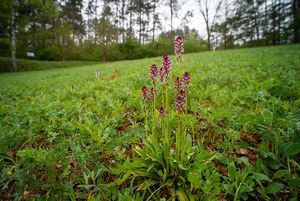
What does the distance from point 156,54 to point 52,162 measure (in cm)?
4060

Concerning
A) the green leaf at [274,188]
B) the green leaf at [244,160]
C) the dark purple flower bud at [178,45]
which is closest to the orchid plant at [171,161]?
the dark purple flower bud at [178,45]

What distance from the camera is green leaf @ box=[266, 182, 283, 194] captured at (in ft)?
5.15

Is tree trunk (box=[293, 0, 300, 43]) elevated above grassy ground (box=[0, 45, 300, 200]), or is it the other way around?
tree trunk (box=[293, 0, 300, 43])

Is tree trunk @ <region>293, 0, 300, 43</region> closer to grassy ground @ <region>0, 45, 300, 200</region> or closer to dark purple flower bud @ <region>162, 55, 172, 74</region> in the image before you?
grassy ground @ <region>0, 45, 300, 200</region>

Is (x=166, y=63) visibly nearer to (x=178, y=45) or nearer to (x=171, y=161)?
(x=178, y=45)

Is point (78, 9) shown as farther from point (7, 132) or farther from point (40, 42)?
point (7, 132)

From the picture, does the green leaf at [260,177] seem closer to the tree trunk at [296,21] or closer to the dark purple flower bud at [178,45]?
the dark purple flower bud at [178,45]

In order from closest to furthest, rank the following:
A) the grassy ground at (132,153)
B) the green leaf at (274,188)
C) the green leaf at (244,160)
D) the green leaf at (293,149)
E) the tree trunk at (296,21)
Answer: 1. the green leaf at (293,149)
2. the green leaf at (274,188)
3. the grassy ground at (132,153)
4. the green leaf at (244,160)
5. the tree trunk at (296,21)

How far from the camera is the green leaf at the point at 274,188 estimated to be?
1.57m

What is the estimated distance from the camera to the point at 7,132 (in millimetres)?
2955

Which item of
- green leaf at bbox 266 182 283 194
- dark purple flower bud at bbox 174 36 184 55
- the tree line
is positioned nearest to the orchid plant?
dark purple flower bud at bbox 174 36 184 55

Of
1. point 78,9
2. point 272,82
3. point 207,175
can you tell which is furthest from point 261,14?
point 207,175

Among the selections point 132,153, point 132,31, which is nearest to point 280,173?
point 132,153

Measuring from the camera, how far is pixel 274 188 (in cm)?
159
